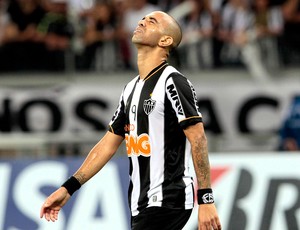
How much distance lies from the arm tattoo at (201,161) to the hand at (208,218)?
0.14 meters

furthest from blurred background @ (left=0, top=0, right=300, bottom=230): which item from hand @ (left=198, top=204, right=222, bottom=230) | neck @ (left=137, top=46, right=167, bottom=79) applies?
hand @ (left=198, top=204, right=222, bottom=230)

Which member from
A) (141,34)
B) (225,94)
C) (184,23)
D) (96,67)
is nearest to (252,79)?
(225,94)

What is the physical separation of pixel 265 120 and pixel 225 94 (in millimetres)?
716

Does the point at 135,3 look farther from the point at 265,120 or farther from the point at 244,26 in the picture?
the point at 265,120

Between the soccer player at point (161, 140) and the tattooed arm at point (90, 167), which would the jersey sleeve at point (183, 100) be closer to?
the soccer player at point (161, 140)

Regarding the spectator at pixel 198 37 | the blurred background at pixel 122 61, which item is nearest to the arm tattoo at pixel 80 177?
the blurred background at pixel 122 61


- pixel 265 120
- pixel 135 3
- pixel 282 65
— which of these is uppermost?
pixel 135 3

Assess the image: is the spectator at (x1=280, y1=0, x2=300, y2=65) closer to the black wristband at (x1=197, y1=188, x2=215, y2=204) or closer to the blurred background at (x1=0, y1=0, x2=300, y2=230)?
the blurred background at (x1=0, y1=0, x2=300, y2=230)

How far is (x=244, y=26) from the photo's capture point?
13078 mm

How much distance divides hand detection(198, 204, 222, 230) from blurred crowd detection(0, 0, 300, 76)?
25.5ft

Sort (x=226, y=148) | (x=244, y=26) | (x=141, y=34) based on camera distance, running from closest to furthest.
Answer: (x=141, y=34)
(x=226, y=148)
(x=244, y=26)

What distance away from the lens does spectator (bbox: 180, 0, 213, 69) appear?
13.0 metres

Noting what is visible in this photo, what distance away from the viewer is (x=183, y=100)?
5.43 metres

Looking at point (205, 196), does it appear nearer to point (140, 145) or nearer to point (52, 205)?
point (140, 145)
